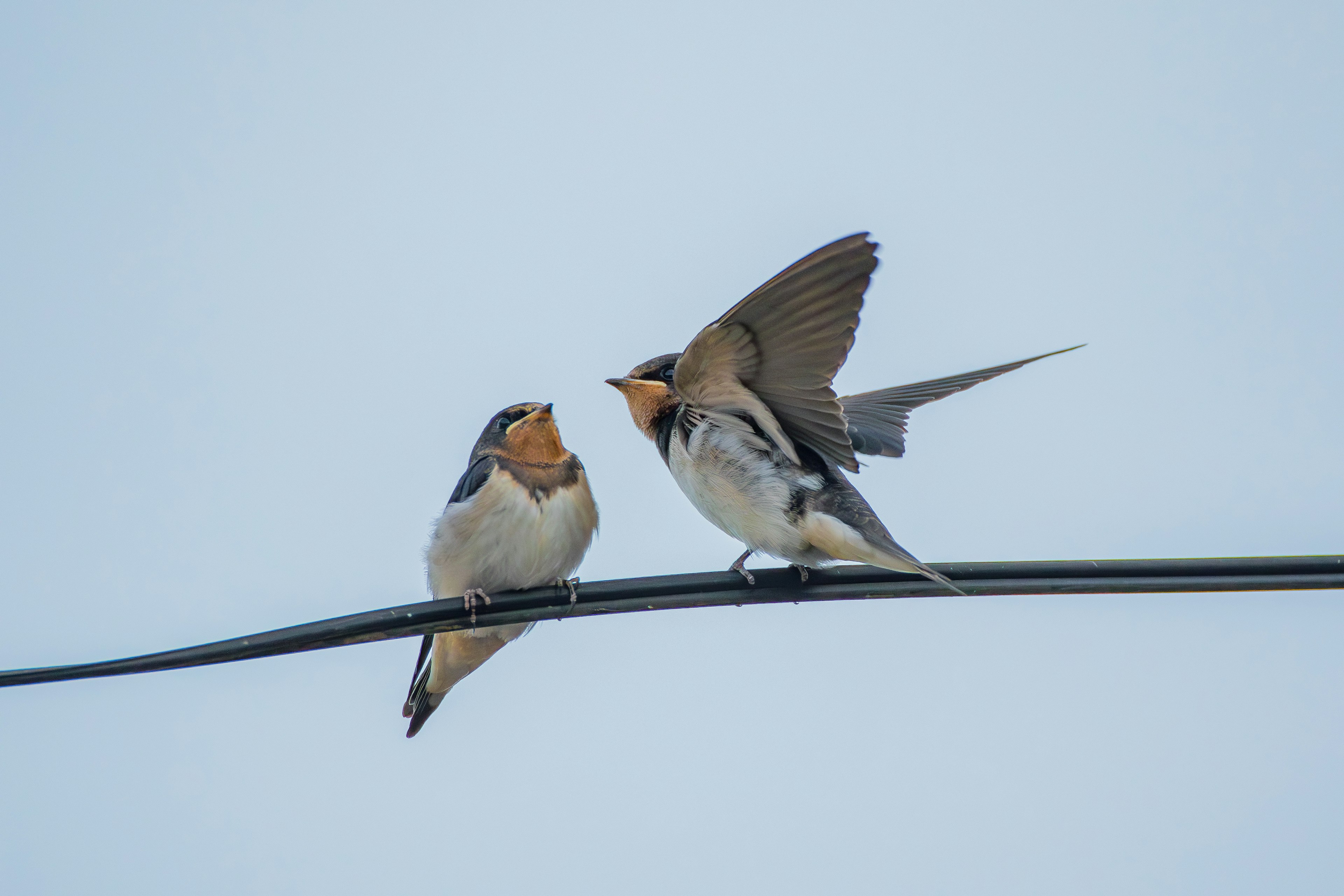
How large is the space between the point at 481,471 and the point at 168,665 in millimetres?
1565

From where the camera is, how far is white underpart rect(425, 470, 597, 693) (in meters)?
3.54

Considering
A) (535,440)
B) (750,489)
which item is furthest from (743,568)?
(535,440)

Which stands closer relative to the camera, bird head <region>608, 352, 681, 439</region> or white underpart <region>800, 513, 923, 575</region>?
white underpart <region>800, 513, 923, 575</region>

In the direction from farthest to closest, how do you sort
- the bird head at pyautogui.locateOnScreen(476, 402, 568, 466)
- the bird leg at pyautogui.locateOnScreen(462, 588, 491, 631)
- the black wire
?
the bird head at pyautogui.locateOnScreen(476, 402, 568, 466) < the bird leg at pyautogui.locateOnScreen(462, 588, 491, 631) < the black wire

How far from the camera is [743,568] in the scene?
10.7ft

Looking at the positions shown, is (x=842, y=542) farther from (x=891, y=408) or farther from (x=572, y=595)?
(x=891, y=408)

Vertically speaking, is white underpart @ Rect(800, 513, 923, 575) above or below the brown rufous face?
below

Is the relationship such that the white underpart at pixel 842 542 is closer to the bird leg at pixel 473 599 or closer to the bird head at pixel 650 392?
the bird head at pixel 650 392

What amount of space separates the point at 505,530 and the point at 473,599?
249mm

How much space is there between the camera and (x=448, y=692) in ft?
13.1

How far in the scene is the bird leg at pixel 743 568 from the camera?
2.79m

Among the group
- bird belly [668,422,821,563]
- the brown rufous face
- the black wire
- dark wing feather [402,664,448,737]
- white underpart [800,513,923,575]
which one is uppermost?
the brown rufous face

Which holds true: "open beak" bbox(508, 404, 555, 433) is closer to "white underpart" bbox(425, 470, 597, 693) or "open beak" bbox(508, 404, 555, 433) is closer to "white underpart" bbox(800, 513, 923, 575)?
"white underpart" bbox(425, 470, 597, 693)

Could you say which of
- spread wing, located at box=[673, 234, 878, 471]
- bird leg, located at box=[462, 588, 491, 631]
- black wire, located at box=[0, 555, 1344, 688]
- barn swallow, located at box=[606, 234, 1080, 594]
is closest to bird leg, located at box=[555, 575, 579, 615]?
black wire, located at box=[0, 555, 1344, 688]
